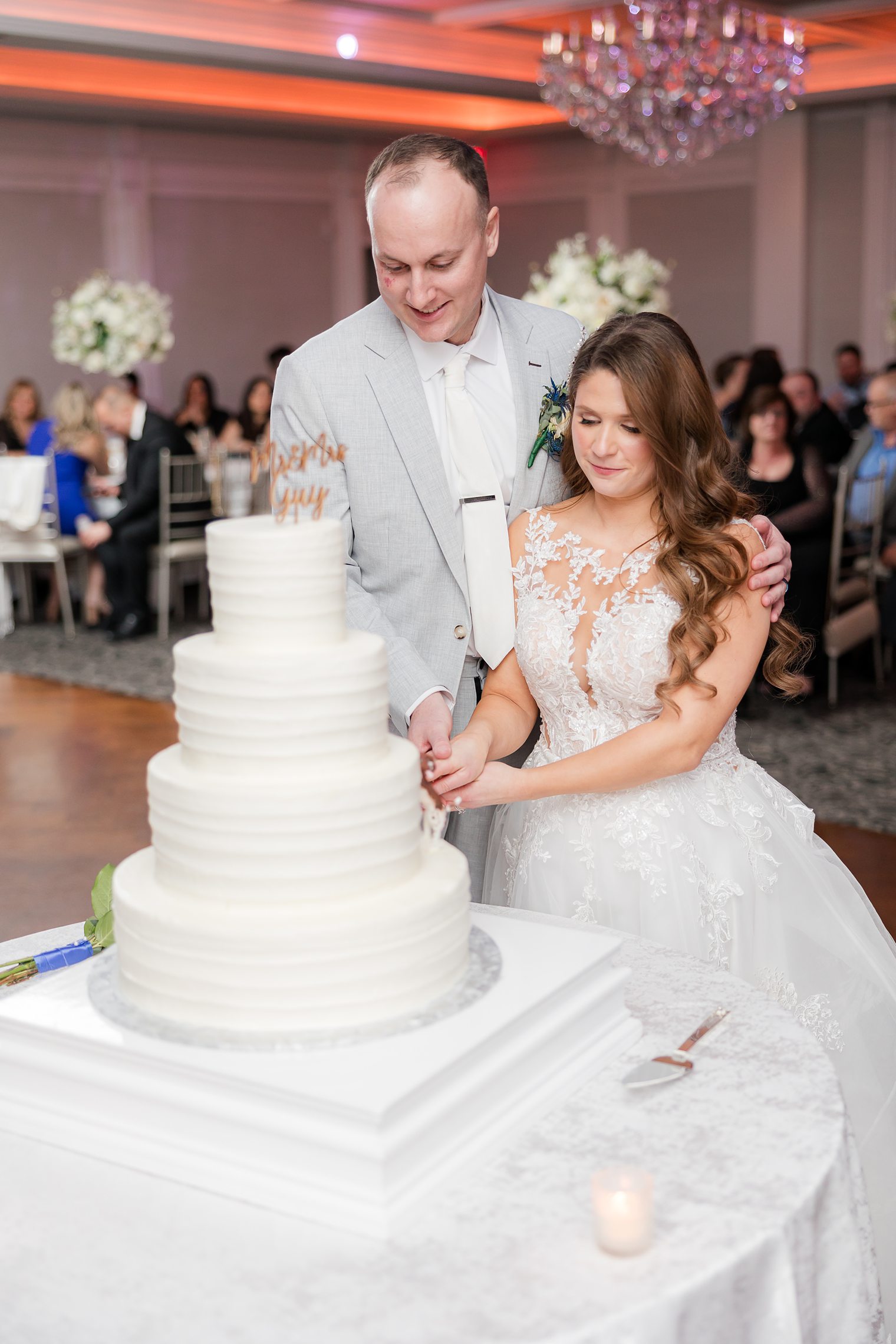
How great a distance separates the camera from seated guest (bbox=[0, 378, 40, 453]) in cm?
1109

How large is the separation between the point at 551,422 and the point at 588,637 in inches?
17.2

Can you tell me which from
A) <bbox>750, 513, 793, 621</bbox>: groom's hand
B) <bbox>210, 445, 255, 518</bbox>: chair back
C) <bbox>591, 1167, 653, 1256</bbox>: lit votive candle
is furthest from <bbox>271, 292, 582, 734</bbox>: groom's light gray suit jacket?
<bbox>210, 445, 255, 518</bbox>: chair back

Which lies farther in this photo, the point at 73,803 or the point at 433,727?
the point at 73,803

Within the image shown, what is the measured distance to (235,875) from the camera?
1409mm

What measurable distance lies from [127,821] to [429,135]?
379 cm

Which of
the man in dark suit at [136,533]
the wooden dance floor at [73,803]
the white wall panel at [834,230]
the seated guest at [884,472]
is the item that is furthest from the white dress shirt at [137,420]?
the white wall panel at [834,230]

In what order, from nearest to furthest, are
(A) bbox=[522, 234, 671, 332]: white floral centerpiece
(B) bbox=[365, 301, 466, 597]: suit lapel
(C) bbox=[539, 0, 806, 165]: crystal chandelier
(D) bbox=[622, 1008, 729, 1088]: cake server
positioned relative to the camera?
(D) bbox=[622, 1008, 729, 1088]: cake server → (B) bbox=[365, 301, 466, 597]: suit lapel → (A) bbox=[522, 234, 671, 332]: white floral centerpiece → (C) bbox=[539, 0, 806, 165]: crystal chandelier

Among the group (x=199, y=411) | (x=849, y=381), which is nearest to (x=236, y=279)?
(x=199, y=411)

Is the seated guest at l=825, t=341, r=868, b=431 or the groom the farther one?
the seated guest at l=825, t=341, r=868, b=431

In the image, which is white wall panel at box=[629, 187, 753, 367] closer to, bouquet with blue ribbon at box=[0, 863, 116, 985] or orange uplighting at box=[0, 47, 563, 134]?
orange uplighting at box=[0, 47, 563, 134]

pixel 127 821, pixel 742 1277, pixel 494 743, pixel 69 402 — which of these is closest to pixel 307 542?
pixel 742 1277

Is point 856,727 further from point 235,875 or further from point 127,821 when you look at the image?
point 235,875

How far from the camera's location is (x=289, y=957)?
4.57ft

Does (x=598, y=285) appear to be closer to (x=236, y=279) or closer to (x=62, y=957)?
(x=62, y=957)
